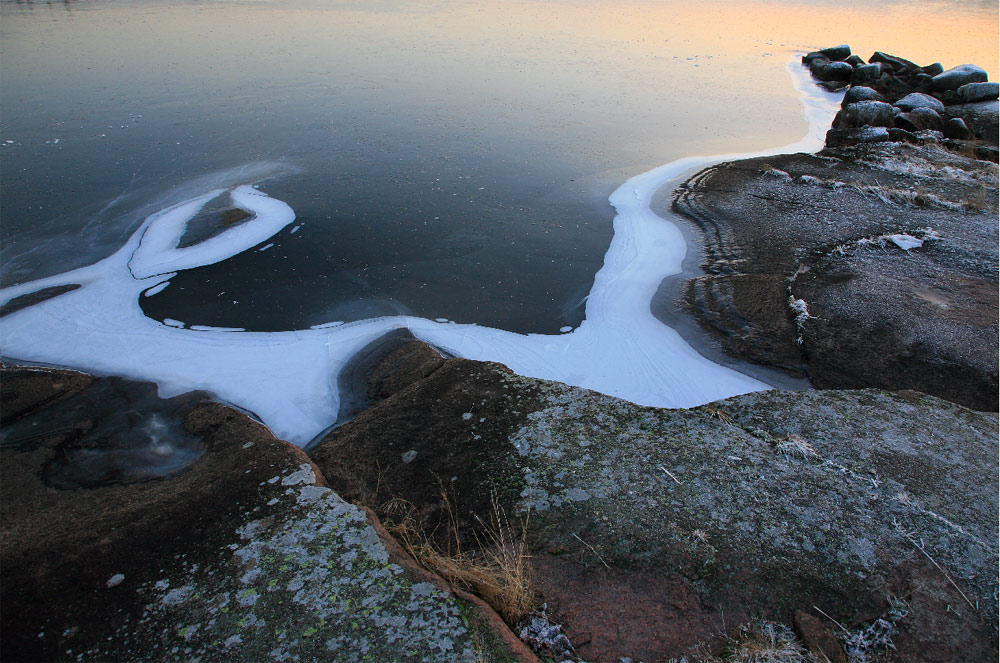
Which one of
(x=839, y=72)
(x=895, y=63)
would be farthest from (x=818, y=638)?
(x=895, y=63)

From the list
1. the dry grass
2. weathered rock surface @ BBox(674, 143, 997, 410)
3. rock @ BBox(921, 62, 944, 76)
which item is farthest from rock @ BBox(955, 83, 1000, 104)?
the dry grass

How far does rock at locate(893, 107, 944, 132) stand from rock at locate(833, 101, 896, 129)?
0.52 ft

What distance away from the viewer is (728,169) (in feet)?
28.7

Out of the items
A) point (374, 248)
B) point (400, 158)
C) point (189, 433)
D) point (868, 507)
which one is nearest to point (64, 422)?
point (189, 433)

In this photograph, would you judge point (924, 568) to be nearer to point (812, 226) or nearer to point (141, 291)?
point (812, 226)

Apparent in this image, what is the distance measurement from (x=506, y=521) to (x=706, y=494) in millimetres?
939

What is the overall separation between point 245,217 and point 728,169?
6530 millimetres

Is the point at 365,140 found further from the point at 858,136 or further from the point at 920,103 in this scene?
the point at 920,103

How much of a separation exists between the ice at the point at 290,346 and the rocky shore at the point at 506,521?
360 millimetres

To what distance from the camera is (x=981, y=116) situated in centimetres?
1107

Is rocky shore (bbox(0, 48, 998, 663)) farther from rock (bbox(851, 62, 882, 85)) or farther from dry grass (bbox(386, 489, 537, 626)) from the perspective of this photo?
rock (bbox(851, 62, 882, 85))

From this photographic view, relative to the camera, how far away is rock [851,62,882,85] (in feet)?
47.5

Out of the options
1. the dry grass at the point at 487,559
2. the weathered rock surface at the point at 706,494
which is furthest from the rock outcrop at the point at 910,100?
the dry grass at the point at 487,559

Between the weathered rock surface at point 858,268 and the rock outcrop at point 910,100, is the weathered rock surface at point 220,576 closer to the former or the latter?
the weathered rock surface at point 858,268
